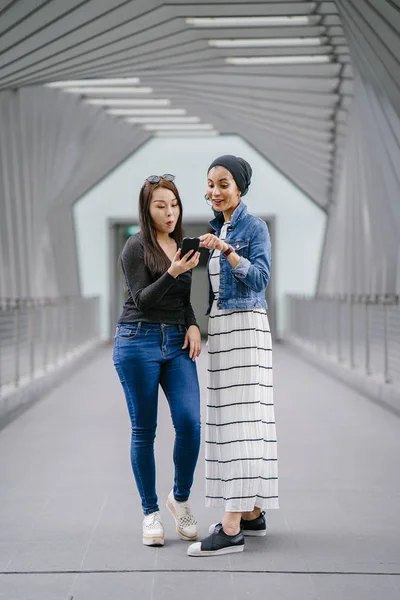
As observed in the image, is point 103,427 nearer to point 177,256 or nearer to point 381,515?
point 381,515

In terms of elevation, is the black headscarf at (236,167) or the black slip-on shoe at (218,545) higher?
the black headscarf at (236,167)

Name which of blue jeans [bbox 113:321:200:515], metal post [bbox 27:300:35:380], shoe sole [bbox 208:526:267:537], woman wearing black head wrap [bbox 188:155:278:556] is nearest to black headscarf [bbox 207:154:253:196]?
woman wearing black head wrap [bbox 188:155:278:556]

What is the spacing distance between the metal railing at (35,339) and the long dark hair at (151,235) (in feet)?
15.8

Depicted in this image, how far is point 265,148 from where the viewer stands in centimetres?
2306

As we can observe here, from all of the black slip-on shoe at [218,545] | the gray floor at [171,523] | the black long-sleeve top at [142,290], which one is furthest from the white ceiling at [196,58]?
the black slip-on shoe at [218,545]

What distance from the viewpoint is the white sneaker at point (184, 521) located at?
3988mm

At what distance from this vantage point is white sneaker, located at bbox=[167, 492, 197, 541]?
3.99 meters

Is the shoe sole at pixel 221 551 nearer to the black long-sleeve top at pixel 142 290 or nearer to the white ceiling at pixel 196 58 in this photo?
the black long-sleeve top at pixel 142 290

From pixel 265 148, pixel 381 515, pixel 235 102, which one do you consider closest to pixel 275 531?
pixel 381 515

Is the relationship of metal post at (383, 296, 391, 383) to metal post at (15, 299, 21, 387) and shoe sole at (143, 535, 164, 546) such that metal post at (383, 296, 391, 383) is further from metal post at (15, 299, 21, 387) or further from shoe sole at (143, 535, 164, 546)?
shoe sole at (143, 535, 164, 546)

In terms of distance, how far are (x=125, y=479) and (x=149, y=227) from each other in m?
2.05

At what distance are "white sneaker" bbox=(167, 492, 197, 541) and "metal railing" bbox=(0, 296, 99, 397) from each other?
4.66 m

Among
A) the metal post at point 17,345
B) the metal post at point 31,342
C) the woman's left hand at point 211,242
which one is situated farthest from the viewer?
the metal post at point 31,342

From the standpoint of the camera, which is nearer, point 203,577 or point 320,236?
point 203,577
